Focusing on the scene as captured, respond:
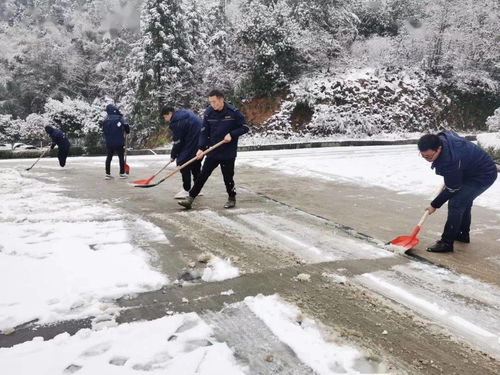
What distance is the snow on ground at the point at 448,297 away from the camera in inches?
106

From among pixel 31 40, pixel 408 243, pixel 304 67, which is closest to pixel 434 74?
pixel 304 67

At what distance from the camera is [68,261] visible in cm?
374

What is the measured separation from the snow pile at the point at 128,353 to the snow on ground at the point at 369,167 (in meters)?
5.17

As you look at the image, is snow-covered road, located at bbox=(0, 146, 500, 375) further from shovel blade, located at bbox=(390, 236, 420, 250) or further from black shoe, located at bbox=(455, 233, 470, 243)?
black shoe, located at bbox=(455, 233, 470, 243)

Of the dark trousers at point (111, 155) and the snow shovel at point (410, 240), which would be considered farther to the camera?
the dark trousers at point (111, 155)

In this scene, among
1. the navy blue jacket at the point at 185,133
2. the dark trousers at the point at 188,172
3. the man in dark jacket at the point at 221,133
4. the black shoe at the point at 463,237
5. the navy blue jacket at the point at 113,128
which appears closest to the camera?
the black shoe at the point at 463,237

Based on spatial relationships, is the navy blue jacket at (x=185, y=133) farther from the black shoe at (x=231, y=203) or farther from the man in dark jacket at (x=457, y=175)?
the man in dark jacket at (x=457, y=175)

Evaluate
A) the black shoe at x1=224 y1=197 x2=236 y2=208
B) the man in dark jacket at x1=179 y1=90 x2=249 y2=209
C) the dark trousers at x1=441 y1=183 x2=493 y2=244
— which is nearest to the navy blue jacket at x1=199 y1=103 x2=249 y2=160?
the man in dark jacket at x1=179 y1=90 x2=249 y2=209

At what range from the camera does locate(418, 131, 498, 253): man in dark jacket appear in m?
3.95

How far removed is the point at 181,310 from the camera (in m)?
2.91

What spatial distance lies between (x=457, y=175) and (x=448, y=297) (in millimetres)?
1360

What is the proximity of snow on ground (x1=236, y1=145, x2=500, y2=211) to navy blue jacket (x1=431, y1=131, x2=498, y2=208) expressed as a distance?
2.40m

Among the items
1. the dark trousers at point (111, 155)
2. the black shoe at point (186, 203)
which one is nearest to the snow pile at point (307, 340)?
the black shoe at point (186, 203)

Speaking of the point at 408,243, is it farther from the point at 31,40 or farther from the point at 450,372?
the point at 31,40
